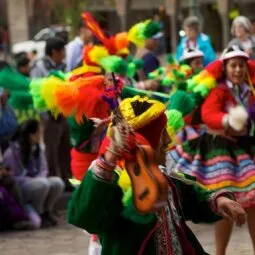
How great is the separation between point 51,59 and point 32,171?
1649 millimetres

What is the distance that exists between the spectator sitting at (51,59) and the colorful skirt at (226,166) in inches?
143

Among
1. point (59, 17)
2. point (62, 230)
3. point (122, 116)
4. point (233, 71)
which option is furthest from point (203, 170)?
point (59, 17)

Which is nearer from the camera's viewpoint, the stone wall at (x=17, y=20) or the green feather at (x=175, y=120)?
the green feather at (x=175, y=120)

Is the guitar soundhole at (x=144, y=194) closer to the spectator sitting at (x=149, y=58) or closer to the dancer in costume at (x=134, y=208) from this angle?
the dancer in costume at (x=134, y=208)

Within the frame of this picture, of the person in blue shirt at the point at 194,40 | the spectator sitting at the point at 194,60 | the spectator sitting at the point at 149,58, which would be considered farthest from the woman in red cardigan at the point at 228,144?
the person in blue shirt at the point at 194,40

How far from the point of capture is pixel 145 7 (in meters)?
36.2

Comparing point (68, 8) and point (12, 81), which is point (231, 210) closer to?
point (12, 81)

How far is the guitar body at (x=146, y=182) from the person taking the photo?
3625 millimetres

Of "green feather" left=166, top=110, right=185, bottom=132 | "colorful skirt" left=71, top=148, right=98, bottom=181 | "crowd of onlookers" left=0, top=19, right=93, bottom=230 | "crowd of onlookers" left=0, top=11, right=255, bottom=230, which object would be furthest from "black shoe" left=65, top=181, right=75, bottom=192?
"green feather" left=166, top=110, right=185, bottom=132

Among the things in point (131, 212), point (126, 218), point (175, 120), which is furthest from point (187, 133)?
point (131, 212)

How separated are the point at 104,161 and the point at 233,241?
4.81 m

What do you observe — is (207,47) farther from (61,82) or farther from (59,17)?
(59,17)

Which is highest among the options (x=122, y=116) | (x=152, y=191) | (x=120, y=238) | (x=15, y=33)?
(x=122, y=116)

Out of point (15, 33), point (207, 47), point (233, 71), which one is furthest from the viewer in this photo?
point (15, 33)
